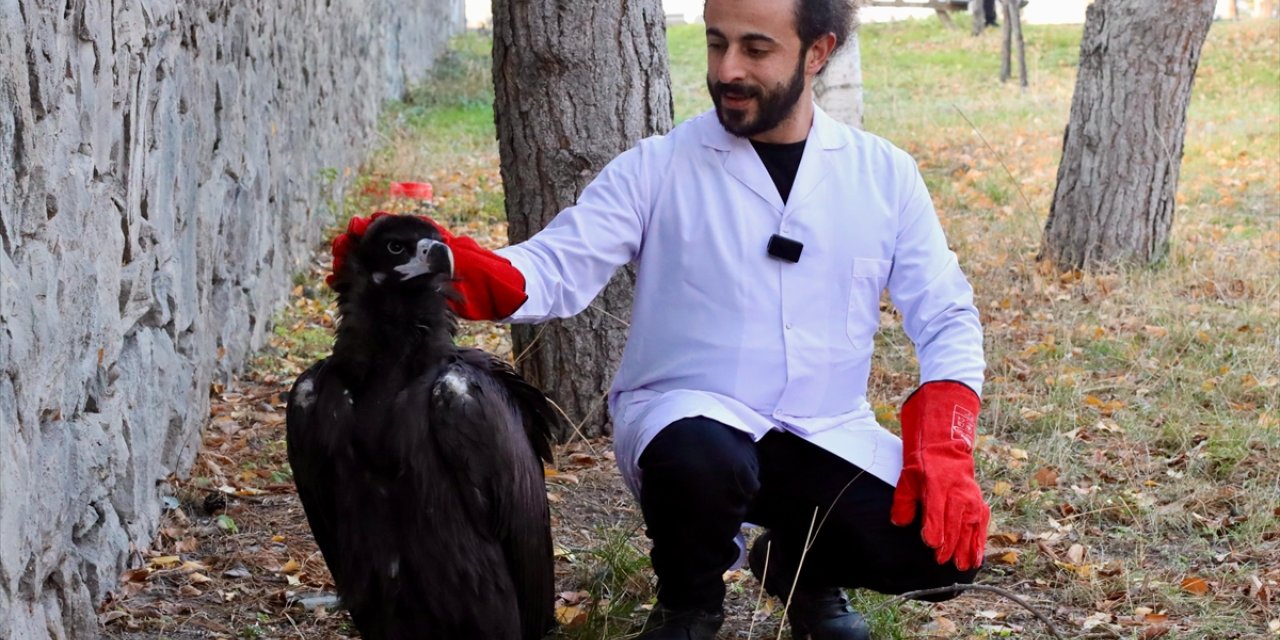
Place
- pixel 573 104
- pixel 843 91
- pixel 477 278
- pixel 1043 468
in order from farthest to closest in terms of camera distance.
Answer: pixel 843 91
pixel 1043 468
pixel 573 104
pixel 477 278

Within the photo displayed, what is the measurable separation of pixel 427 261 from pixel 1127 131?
19.1 ft

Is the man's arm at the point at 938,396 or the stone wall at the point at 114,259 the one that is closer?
the stone wall at the point at 114,259

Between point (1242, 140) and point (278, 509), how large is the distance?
10669 millimetres

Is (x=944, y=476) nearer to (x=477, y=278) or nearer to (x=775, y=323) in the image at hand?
(x=775, y=323)

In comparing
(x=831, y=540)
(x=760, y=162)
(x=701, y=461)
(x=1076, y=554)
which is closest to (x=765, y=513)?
Result: (x=831, y=540)

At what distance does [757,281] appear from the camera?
348 centimetres

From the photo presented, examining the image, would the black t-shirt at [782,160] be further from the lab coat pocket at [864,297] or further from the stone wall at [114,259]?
the stone wall at [114,259]

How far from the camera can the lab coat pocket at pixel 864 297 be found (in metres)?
3.56

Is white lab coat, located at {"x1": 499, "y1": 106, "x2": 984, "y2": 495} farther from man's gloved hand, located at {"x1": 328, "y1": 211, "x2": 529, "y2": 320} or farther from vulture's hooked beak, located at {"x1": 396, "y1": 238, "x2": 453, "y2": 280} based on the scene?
vulture's hooked beak, located at {"x1": 396, "y1": 238, "x2": 453, "y2": 280}

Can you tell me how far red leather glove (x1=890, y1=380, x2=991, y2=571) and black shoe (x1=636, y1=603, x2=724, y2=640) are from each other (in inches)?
21.6

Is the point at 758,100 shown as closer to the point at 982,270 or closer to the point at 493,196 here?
the point at 982,270

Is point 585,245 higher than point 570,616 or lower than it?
higher

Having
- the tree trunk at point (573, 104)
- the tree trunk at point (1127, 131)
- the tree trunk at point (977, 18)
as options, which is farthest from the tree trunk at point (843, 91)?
the tree trunk at point (977, 18)

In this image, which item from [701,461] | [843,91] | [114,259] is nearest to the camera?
[701,461]
